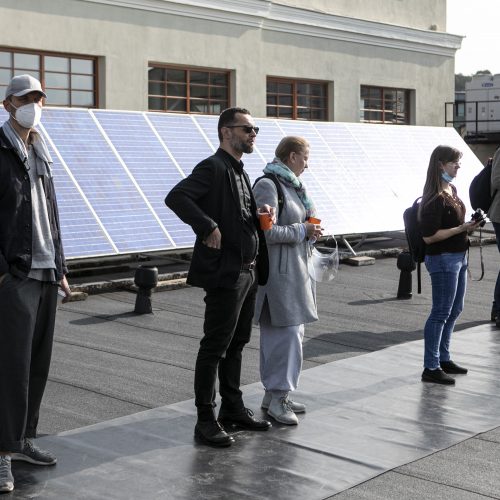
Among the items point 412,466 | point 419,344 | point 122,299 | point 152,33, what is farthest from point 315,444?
point 152,33

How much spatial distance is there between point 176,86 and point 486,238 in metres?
7.17

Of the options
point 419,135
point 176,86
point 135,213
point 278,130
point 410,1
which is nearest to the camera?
point 135,213

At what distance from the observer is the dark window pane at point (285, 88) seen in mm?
23875

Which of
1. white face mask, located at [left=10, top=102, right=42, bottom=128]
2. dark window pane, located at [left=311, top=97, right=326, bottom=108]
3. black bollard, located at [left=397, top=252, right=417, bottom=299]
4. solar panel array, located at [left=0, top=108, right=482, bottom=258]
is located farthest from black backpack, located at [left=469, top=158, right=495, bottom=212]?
dark window pane, located at [left=311, top=97, right=326, bottom=108]

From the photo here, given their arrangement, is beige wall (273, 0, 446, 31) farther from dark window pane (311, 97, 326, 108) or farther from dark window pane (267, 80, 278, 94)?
dark window pane (311, 97, 326, 108)

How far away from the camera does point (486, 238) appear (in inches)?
704

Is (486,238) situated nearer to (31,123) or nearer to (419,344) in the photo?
(419,344)

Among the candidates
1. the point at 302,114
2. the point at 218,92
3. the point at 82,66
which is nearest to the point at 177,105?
the point at 218,92

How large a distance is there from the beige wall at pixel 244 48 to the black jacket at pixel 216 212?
12562 millimetres

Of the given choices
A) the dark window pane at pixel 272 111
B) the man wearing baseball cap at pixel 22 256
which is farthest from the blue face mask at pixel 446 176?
the dark window pane at pixel 272 111

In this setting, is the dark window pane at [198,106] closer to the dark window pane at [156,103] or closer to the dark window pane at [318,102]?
the dark window pane at [156,103]

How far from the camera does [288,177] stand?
6.90m

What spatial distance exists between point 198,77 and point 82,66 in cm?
298

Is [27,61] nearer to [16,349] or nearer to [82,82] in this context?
[82,82]
